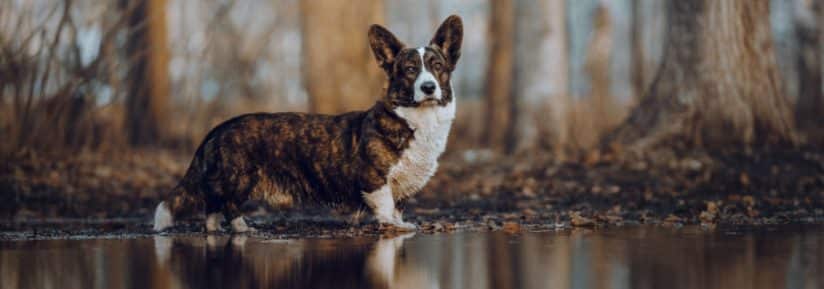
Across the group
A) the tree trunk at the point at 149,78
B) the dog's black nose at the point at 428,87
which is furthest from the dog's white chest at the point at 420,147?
the tree trunk at the point at 149,78

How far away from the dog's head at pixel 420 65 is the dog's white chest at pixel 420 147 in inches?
3.1

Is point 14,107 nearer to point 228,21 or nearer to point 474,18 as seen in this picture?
point 228,21

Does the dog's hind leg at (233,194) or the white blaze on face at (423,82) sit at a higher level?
the white blaze on face at (423,82)

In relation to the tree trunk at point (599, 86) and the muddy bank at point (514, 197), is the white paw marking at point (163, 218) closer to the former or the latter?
the muddy bank at point (514, 197)

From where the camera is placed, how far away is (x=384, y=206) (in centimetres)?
930

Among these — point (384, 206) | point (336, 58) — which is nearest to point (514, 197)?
point (384, 206)

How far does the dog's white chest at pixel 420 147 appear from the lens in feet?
30.4

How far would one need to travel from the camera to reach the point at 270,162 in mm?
9586

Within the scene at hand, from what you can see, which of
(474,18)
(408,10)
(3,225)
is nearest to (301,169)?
(3,225)

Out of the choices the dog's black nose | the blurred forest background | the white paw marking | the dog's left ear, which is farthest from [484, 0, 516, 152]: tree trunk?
the dog's black nose

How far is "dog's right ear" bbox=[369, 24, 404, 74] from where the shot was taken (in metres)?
9.50

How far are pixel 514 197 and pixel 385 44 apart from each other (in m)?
3.45

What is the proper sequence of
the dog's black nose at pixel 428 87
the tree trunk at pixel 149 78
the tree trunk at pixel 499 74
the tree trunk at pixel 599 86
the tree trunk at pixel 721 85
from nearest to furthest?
the dog's black nose at pixel 428 87
the tree trunk at pixel 721 85
the tree trunk at pixel 149 78
the tree trunk at pixel 599 86
the tree trunk at pixel 499 74

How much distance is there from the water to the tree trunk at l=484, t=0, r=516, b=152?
1458 cm
